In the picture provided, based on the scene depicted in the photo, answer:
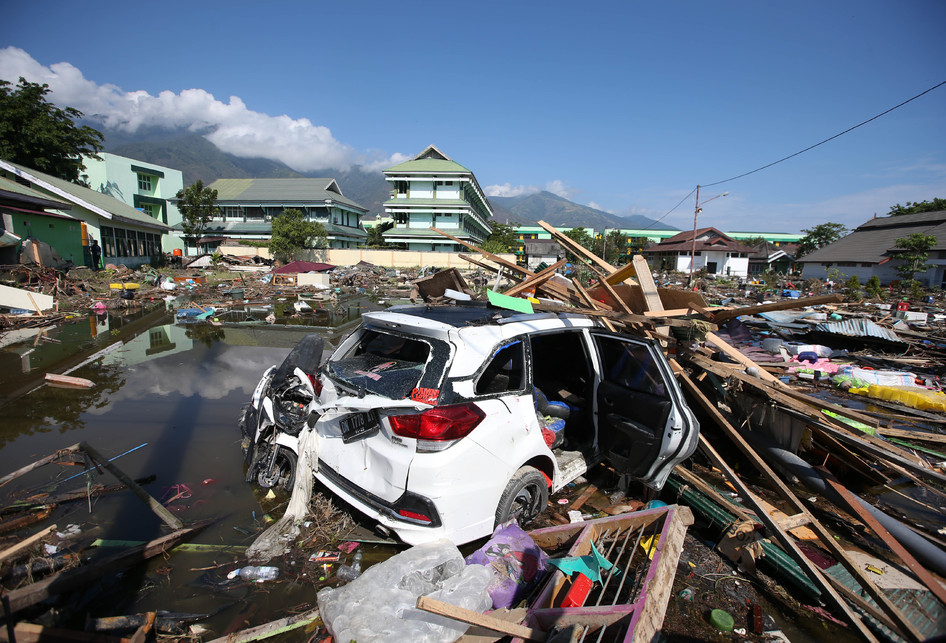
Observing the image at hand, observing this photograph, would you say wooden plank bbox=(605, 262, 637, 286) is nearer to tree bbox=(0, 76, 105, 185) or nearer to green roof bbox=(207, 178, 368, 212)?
tree bbox=(0, 76, 105, 185)

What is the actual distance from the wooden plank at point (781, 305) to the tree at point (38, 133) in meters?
41.8

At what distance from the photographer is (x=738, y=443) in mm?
3525

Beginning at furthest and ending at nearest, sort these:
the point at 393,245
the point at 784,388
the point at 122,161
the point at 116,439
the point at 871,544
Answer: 1. the point at 393,245
2. the point at 122,161
3. the point at 116,439
4. the point at 784,388
5. the point at 871,544

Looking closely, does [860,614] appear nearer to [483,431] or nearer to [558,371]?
[483,431]

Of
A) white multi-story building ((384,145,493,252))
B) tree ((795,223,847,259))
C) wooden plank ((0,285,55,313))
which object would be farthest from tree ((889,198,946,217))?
wooden plank ((0,285,55,313))

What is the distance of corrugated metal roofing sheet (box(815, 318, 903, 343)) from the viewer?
1008cm

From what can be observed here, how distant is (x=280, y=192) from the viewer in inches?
1828

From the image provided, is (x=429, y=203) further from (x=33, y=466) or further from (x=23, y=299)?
(x=33, y=466)

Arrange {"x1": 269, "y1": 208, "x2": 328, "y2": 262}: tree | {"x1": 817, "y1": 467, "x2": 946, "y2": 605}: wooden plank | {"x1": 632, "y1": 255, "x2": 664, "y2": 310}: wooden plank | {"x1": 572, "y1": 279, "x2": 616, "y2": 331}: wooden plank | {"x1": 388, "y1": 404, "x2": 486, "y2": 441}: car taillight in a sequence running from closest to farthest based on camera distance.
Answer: {"x1": 817, "y1": 467, "x2": 946, "y2": 605}: wooden plank, {"x1": 388, "y1": 404, "x2": 486, "y2": 441}: car taillight, {"x1": 572, "y1": 279, "x2": 616, "y2": 331}: wooden plank, {"x1": 632, "y1": 255, "x2": 664, "y2": 310}: wooden plank, {"x1": 269, "y1": 208, "x2": 328, "y2": 262}: tree

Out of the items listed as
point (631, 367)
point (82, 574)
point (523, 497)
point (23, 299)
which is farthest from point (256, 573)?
point (23, 299)

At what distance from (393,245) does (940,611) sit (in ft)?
156

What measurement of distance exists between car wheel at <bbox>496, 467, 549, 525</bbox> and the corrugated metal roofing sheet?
11499 millimetres

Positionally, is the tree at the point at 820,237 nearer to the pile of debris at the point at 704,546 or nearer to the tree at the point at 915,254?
the tree at the point at 915,254

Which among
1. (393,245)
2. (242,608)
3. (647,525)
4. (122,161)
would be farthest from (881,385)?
(122,161)
